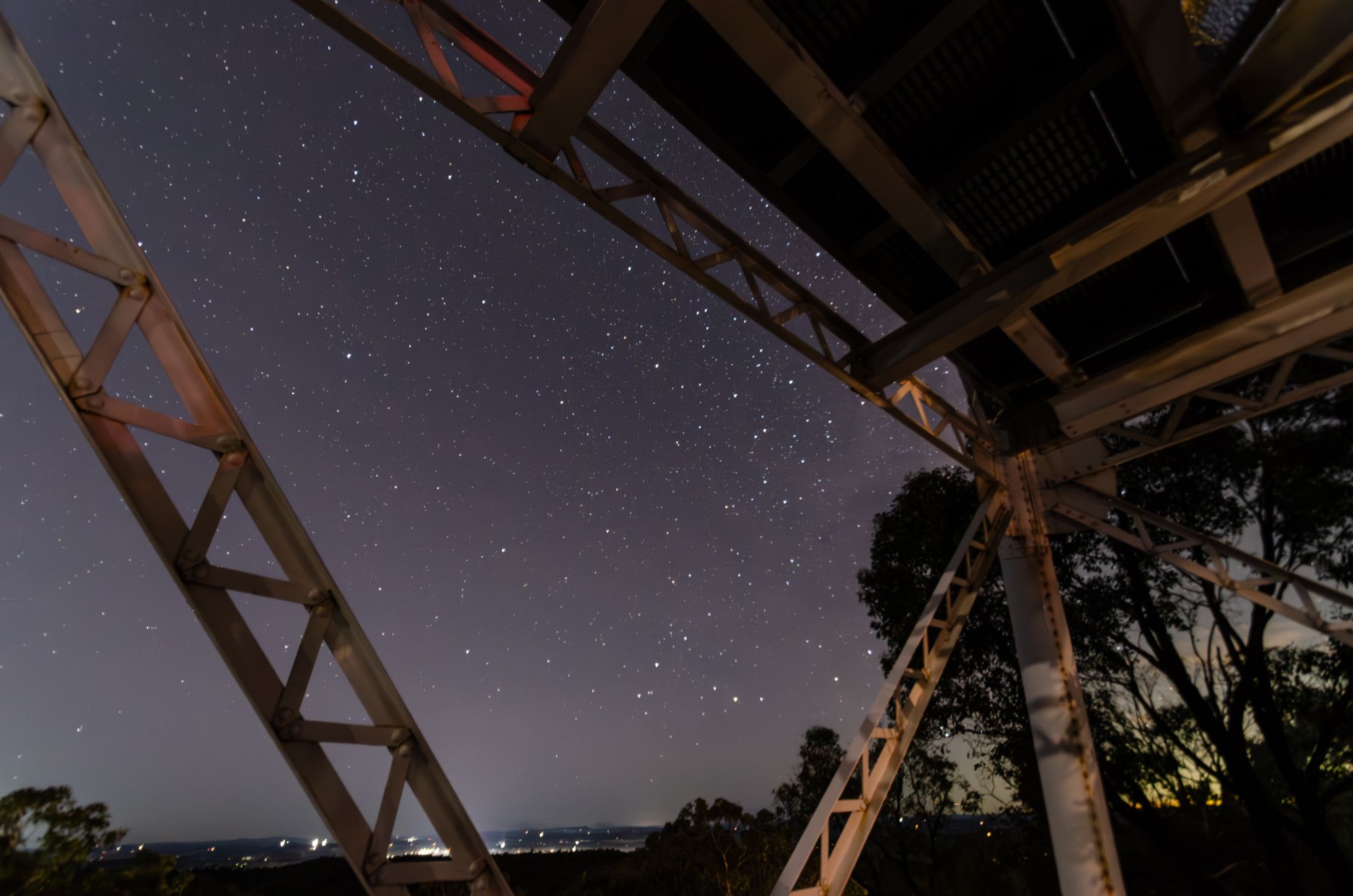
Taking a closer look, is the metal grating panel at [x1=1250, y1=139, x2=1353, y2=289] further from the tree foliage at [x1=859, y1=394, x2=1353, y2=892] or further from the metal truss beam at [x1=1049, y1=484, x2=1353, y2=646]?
the tree foliage at [x1=859, y1=394, x2=1353, y2=892]

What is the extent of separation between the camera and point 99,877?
875 inches

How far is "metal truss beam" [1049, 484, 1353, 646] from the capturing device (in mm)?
5281

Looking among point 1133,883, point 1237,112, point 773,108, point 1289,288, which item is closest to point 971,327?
point 1237,112

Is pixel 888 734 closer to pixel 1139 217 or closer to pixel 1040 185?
pixel 1139 217

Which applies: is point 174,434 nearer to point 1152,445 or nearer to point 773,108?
point 773,108

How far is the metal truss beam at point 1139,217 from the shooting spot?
124 inches

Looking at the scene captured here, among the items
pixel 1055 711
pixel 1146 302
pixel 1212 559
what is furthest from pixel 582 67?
pixel 1212 559

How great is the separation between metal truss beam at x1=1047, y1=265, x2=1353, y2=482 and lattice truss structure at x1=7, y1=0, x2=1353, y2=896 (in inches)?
0.7

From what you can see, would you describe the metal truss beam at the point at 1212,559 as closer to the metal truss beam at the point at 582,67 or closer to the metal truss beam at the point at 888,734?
the metal truss beam at the point at 888,734

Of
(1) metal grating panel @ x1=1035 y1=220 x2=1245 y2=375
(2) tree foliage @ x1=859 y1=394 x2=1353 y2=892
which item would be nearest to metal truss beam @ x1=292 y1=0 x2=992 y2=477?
(1) metal grating panel @ x1=1035 y1=220 x2=1245 y2=375

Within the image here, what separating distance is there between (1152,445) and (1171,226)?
9.09ft

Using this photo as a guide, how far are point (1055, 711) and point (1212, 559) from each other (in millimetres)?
2221

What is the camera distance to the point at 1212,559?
5.77 meters

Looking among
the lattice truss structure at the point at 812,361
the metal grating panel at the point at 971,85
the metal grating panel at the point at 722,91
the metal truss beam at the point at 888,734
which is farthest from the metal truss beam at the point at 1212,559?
the metal grating panel at the point at 722,91
